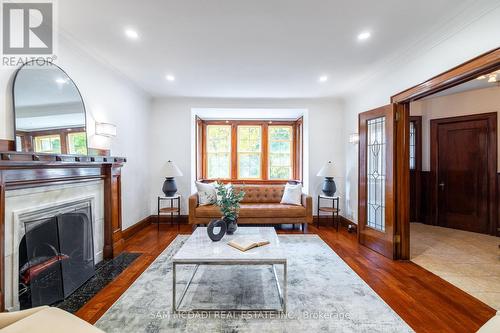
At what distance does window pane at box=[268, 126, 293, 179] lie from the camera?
19.1ft

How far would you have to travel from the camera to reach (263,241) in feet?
7.85

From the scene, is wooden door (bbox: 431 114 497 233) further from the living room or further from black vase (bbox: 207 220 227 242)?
black vase (bbox: 207 220 227 242)

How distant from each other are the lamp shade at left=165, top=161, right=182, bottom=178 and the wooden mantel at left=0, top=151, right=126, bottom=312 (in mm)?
1187

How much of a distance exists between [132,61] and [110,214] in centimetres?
214

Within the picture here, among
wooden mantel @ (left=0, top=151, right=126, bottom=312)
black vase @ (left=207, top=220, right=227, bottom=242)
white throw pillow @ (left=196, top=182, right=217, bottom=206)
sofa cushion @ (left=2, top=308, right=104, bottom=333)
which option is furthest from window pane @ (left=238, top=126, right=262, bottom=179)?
sofa cushion @ (left=2, top=308, right=104, bottom=333)

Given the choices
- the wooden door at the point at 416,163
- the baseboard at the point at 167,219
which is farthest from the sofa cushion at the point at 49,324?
the wooden door at the point at 416,163

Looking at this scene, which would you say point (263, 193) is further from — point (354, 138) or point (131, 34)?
point (131, 34)

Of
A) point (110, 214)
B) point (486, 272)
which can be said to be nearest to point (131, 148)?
point (110, 214)

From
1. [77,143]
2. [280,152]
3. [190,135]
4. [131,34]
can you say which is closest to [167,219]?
[190,135]

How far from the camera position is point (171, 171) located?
4578 mm

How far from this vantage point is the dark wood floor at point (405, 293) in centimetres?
193

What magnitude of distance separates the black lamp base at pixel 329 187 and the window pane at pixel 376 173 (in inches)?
39.0

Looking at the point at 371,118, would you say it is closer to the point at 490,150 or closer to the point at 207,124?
the point at 490,150

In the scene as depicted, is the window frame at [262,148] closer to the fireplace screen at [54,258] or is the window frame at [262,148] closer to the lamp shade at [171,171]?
the lamp shade at [171,171]
